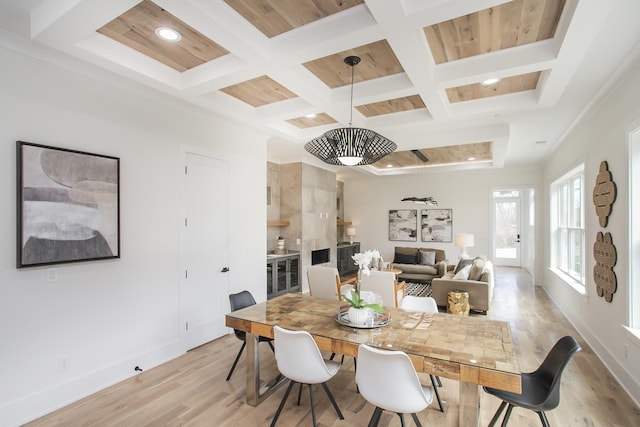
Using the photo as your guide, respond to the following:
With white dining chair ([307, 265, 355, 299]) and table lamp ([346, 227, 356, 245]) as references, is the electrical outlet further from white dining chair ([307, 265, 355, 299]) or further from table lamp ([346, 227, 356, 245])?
table lamp ([346, 227, 356, 245])

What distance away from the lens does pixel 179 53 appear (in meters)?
2.66

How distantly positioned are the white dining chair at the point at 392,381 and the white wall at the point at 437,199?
289 inches

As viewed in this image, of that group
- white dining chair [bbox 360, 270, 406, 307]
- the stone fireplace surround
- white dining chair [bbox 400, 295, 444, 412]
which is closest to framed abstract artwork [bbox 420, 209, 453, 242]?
the stone fireplace surround

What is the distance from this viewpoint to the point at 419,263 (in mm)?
7789

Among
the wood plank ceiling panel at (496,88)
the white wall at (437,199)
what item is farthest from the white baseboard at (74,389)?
the white wall at (437,199)

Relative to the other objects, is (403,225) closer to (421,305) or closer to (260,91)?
(421,305)

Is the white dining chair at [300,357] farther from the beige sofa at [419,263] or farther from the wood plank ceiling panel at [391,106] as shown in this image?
the beige sofa at [419,263]

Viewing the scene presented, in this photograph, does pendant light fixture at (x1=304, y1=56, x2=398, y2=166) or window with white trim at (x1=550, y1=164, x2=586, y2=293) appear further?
window with white trim at (x1=550, y1=164, x2=586, y2=293)

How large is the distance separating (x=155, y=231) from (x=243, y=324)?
151 centimetres

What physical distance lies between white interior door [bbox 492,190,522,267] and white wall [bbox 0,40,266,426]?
8.69m

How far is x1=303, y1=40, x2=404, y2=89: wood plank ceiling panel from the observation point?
253 centimetres

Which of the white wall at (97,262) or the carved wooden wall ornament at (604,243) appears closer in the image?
the white wall at (97,262)

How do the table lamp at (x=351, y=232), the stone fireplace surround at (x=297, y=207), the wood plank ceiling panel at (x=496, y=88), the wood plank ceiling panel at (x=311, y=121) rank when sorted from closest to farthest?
1. the wood plank ceiling panel at (x=496, y=88)
2. the wood plank ceiling panel at (x=311, y=121)
3. the stone fireplace surround at (x=297, y=207)
4. the table lamp at (x=351, y=232)

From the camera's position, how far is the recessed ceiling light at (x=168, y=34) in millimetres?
2284
